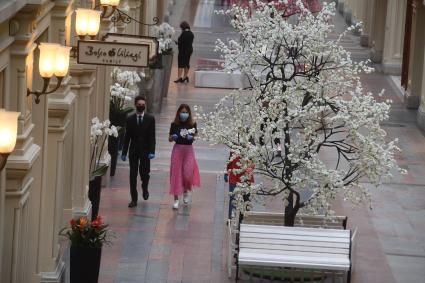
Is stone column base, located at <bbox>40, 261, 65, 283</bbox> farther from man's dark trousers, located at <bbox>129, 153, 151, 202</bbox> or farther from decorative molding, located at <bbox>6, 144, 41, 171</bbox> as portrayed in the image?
man's dark trousers, located at <bbox>129, 153, 151, 202</bbox>

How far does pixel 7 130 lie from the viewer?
10.1 m

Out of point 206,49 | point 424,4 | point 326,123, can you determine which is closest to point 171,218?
point 326,123

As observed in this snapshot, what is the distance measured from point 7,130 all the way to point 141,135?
33.3ft

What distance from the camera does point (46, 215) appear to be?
49.9 feet

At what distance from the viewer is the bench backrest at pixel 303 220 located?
17125 millimetres

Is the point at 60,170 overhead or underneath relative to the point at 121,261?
overhead

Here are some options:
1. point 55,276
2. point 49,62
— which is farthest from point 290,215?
point 49,62

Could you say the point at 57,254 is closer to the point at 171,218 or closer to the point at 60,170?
the point at 60,170

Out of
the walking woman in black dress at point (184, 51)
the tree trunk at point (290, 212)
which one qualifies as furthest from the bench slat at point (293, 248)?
the walking woman in black dress at point (184, 51)

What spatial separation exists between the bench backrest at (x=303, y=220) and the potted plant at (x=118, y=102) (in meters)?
5.35

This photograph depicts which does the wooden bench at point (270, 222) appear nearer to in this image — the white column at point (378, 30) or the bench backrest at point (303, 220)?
the bench backrest at point (303, 220)

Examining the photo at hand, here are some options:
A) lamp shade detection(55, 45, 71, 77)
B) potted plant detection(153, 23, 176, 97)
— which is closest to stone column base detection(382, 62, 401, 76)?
potted plant detection(153, 23, 176, 97)

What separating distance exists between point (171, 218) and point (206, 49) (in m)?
24.1

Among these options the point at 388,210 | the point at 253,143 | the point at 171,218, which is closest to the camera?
the point at 253,143
